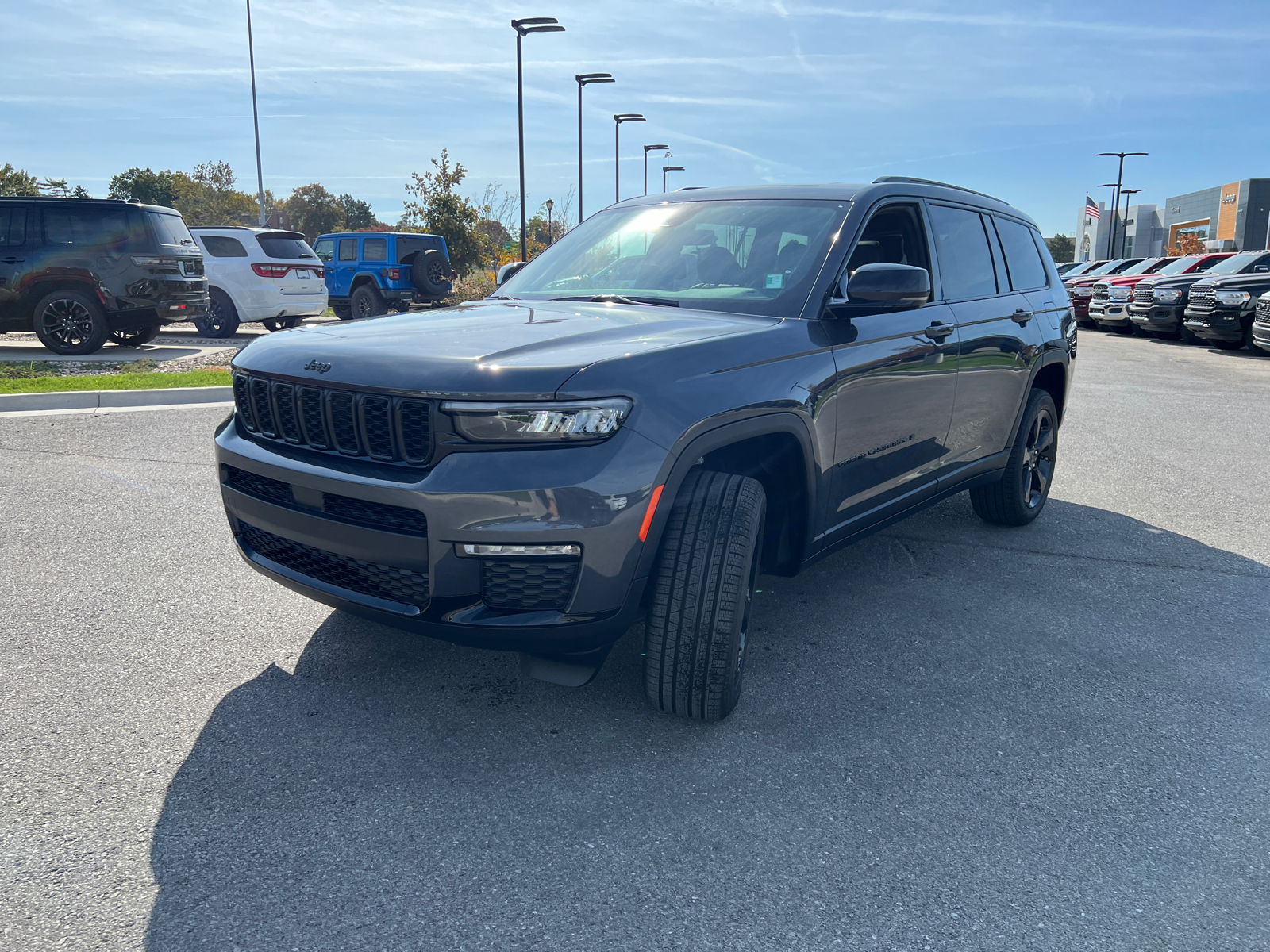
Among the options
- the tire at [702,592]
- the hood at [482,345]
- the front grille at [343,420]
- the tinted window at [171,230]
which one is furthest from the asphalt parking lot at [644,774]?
the tinted window at [171,230]

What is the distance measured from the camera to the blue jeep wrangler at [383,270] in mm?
20000

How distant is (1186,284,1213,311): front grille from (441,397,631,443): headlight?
60.6ft

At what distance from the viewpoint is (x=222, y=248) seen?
15.6 meters

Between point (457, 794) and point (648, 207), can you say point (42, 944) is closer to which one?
point (457, 794)

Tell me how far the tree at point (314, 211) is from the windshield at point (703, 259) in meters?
84.0

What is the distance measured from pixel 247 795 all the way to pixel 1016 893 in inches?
77.4

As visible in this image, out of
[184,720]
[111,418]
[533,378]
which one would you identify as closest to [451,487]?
[533,378]

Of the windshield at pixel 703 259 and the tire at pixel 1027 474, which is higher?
the windshield at pixel 703 259

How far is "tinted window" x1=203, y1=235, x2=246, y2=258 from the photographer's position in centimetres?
1555

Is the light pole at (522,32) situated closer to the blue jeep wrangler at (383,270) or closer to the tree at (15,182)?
the blue jeep wrangler at (383,270)

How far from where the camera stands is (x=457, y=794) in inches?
106

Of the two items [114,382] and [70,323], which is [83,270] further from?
[114,382]

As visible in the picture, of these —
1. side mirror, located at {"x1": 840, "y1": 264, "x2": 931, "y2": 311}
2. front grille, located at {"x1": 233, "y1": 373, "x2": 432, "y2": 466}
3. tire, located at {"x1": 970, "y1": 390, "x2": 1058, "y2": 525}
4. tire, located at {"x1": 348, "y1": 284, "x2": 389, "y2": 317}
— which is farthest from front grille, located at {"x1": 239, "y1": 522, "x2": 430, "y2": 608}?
tire, located at {"x1": 348, "y1": 284, "x2": 389, "y2": 317}

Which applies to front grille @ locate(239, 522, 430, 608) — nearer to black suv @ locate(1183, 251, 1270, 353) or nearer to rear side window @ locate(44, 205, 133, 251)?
rear side window @ locate(44, 205, 133, 251)
